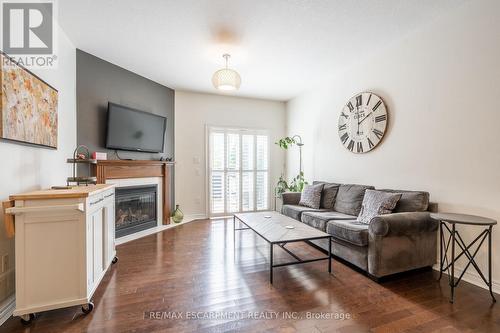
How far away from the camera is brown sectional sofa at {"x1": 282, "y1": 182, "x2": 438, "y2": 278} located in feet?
7.39

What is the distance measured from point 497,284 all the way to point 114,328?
10.5 feet

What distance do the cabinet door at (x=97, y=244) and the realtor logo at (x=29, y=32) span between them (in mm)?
1470

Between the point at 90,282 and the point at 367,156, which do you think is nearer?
the point at 90,282

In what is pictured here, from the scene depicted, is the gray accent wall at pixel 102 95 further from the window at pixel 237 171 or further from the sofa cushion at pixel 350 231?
the sofa cushion at pixel 350 231

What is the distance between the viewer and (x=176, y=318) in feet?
5.71

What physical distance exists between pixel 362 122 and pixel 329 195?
1230 mm

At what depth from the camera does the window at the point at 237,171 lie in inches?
199

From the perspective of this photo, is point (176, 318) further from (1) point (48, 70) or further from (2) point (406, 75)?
(2) point (406, 75)

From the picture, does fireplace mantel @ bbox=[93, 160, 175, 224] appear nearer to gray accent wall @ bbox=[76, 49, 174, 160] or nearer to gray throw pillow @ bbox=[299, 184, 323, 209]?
gray accent wall @ bbox=[76, 49, 174, 160]

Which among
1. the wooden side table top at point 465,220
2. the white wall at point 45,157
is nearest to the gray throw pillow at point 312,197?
the wooden side table top at point 465,220

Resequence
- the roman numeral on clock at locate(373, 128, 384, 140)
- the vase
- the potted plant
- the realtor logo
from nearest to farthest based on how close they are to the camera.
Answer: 1. the realtor logo
2. the roman numeral on clock at locate(373, 128, 384, 140)
3. the vase
4. the potted plant

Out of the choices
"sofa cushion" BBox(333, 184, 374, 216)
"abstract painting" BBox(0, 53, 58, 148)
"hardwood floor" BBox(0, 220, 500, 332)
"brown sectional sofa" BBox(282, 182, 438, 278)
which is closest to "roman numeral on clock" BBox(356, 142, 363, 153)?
"sofa cushion" BBox(333, 184, 374, 216)

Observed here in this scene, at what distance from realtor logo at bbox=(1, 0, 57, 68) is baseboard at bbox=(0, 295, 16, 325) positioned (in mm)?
1937

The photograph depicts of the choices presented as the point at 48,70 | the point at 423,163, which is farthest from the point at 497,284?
the point at 48,70
